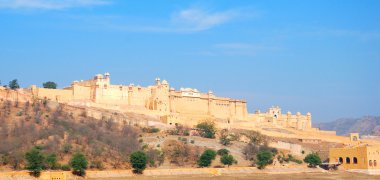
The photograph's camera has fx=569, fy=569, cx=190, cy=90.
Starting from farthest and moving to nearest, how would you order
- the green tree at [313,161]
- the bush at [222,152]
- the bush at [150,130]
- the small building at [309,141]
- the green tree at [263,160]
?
the small building at [309,141]
the bush at [150,130]
the green tree at [313,161]
the bush at [222,152]
the green tree at [263,160]

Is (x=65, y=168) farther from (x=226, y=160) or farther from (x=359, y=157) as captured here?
(x=359, y=157)

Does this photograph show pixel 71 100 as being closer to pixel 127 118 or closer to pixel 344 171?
pixel 127 118

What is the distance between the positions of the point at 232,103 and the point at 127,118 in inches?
870

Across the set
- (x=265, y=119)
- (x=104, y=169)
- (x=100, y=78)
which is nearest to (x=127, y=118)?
(x=100, y=78)

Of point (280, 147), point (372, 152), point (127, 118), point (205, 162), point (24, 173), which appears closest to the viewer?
point (24, 173)

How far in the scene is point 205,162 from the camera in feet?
165

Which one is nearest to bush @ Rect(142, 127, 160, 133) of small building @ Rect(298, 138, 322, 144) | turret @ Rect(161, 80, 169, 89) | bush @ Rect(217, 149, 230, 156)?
bush @ Rect(217, 149, 230, 156)

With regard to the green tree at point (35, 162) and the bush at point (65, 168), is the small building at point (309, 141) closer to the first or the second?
the bush at point (65, 168)

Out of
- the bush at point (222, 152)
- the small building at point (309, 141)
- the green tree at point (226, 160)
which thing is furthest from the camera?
the small building at point (309, 141)

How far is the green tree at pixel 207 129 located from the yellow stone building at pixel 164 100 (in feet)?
9.07

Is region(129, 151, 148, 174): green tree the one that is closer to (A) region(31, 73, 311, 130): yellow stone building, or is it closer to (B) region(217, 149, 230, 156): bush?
(B) region(217, 149, 230, 156): bush

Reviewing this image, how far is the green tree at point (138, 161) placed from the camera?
45438mm

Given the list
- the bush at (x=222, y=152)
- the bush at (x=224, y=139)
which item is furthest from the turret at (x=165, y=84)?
the bush at (x=222, y=152)

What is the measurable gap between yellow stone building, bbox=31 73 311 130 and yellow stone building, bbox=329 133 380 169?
729 inches
